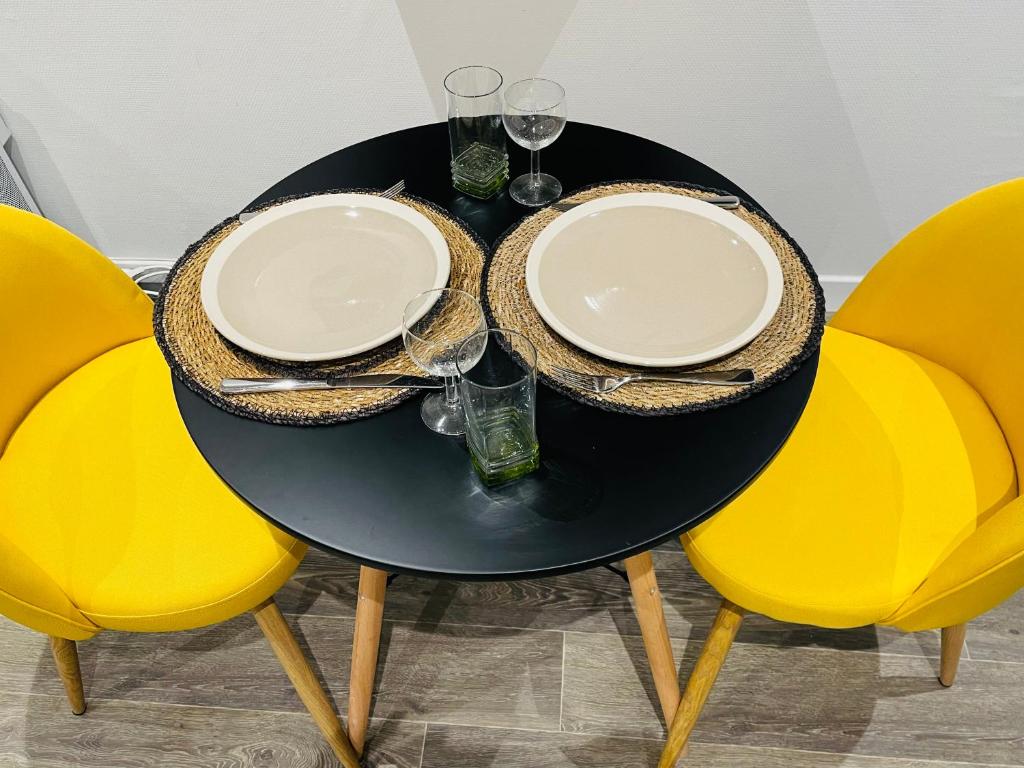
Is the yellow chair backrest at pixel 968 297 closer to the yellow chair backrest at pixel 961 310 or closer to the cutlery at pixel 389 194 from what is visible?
the yellow chair backrest at pixel 961 310

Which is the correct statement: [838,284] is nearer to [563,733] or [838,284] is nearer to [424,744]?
[563,733]

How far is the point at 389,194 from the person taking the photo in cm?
124

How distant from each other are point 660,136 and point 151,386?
1148mm

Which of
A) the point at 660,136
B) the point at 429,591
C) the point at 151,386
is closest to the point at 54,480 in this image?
the point at 151,386

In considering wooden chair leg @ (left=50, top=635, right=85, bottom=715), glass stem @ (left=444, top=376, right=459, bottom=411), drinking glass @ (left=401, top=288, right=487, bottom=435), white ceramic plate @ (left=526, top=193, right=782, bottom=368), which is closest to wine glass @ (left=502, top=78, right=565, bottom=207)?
white ceramic plate @ (left=526, top=193, right=782, bottom=368)

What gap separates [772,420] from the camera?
3.18 ft

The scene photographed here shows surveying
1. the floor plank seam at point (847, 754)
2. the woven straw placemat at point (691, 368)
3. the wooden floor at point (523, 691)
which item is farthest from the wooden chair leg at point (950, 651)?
the woven straw placemat at point (691, 368)

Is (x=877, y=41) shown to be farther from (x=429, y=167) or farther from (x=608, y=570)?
(x=608, y=570)

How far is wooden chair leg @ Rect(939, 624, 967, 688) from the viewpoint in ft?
4.59

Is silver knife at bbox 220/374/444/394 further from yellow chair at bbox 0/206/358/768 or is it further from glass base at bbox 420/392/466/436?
yellow chair at bbox 0/206/358/768

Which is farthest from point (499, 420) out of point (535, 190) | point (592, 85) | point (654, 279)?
point (592, 85)

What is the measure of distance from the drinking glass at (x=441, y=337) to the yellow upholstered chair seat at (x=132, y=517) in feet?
1.13

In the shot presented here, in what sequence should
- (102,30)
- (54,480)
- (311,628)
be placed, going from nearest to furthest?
(54,480), (311,628), (102,30)

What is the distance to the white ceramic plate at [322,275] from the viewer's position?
1.05 meters
